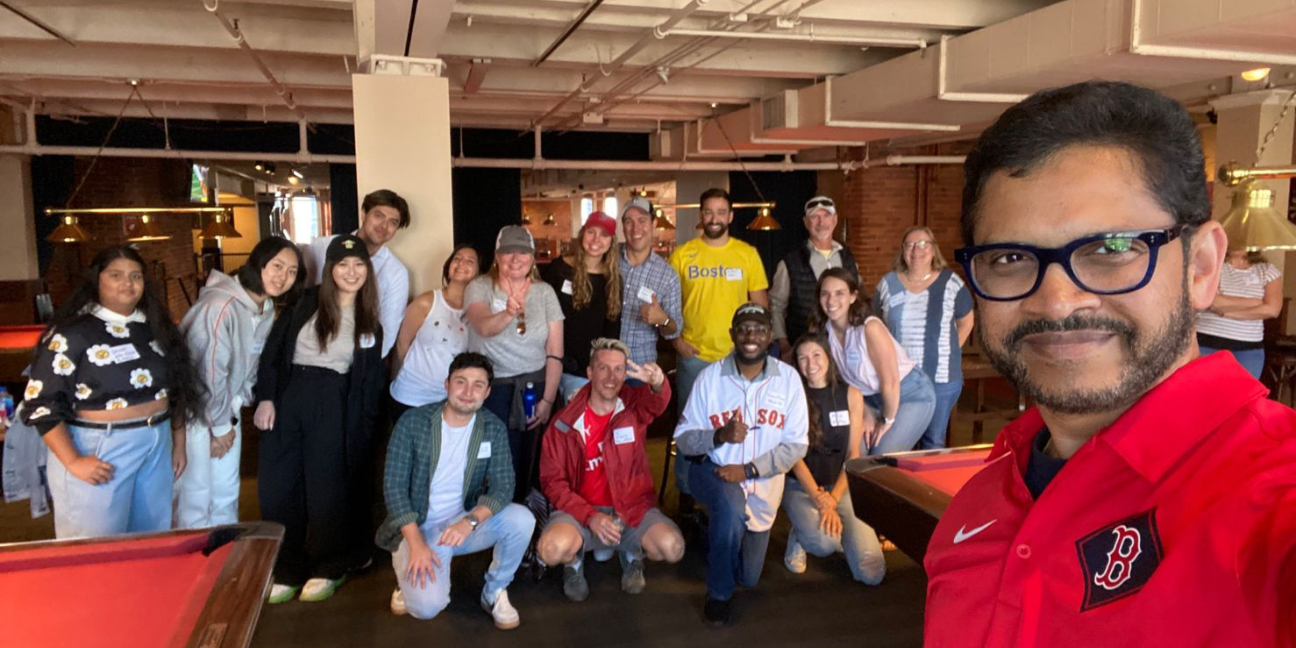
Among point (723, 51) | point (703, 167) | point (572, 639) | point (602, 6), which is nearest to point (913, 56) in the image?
point (723, 51)

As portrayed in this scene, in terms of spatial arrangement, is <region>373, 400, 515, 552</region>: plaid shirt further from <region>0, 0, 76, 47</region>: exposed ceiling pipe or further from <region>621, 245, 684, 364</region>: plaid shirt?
<region>0, 0, 76, 47</region>: exposed ceiling pipe

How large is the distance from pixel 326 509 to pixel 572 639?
1.21 meters

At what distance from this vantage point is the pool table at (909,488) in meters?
2.56

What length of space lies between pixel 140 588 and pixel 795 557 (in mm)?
2664

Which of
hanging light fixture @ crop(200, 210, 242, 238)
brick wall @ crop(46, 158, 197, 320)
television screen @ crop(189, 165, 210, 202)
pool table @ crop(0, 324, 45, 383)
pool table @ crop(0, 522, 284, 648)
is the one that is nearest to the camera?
pool table @ crop(0, 522, 284, 648)

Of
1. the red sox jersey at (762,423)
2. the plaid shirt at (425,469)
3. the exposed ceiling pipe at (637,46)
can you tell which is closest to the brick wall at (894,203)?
the exposed ceiling pipe at (637,46)

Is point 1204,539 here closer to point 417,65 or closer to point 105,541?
point 105,541

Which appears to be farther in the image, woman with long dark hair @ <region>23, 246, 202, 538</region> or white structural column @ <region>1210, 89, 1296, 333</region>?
white structural column @ <region>1210, 89, 1296, 333</region>

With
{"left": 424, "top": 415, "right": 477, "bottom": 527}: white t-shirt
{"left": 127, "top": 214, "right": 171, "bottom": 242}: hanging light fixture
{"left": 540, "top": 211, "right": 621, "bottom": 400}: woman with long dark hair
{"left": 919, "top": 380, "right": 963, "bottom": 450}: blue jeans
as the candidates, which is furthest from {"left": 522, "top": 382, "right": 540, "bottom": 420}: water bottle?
{"left": 127, "top": 214, "right": 171, "bottom": 242}: hanging light fixture

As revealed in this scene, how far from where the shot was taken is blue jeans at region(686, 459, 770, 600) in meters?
3.31

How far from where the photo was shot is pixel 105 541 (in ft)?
7.42

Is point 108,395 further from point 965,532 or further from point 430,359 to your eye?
point 965,532

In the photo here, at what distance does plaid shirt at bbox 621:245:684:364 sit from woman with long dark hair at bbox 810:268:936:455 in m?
0.69

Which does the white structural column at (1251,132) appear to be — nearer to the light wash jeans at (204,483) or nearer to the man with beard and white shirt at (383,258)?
the man with beard and white shirt at (383,258)
